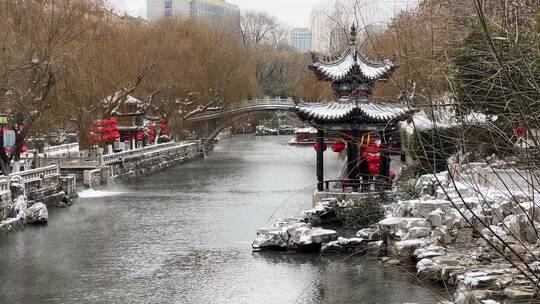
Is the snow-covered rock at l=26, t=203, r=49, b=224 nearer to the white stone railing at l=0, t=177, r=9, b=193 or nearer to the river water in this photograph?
the river water

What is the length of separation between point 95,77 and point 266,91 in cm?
3222

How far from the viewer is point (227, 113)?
3762cm

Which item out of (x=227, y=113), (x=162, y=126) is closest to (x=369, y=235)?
(x=162, y=126)

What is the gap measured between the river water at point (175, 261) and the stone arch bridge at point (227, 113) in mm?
16565

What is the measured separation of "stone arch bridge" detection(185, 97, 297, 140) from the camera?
36.7 m

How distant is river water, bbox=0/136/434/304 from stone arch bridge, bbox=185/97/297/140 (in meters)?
16.6

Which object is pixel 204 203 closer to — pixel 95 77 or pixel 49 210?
pixel 49 210

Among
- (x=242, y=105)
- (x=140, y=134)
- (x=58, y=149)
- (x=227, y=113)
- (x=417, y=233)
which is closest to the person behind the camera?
(x=417, y=233)

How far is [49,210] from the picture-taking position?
1705 centimetres

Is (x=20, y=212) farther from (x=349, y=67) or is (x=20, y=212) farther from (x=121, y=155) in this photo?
(x=121, y=155)

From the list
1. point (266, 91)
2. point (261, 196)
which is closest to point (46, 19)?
point (261, 196)

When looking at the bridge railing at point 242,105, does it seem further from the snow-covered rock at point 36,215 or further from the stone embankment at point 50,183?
the snow-covered rock at point 36,215

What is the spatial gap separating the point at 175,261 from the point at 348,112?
18.6 ft

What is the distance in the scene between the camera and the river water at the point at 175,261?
9.30 m
